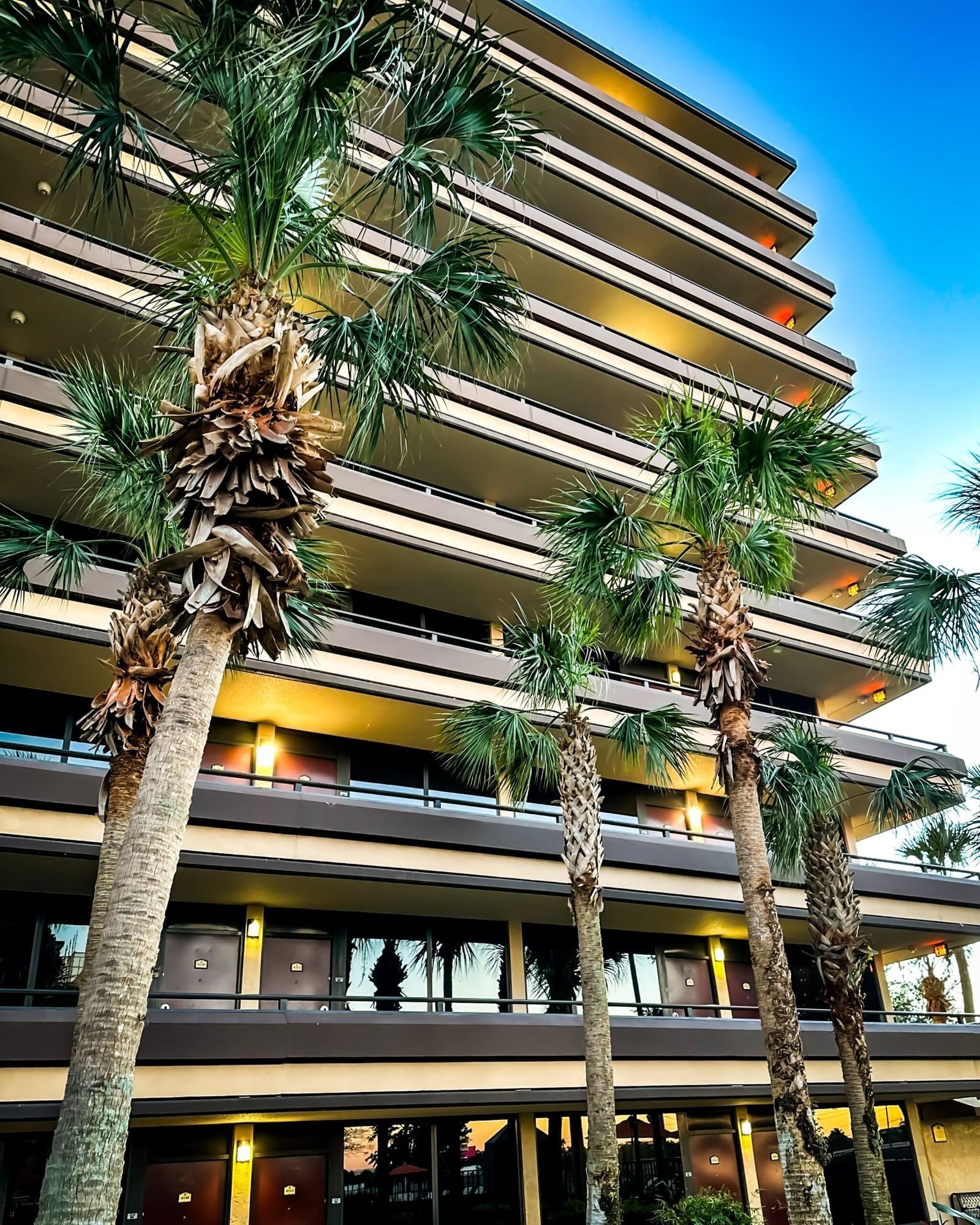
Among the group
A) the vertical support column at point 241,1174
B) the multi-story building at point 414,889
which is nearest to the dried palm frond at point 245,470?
the multi-story building at point 414,889

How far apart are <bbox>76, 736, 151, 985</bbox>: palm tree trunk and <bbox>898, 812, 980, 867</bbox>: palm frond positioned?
15.7 m

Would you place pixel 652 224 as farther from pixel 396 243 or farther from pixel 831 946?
pixel 831 946

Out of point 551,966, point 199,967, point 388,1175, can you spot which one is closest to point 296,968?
point 199,967

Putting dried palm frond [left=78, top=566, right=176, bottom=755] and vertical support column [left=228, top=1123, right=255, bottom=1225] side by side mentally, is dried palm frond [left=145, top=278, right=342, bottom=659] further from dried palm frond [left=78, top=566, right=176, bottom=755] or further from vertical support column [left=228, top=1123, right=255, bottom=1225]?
vertical support column [left=228, top=1123, right=255, bottom=1225]

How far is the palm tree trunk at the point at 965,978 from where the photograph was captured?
26.4 metres

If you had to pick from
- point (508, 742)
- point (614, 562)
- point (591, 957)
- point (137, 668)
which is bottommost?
point (591, 957)

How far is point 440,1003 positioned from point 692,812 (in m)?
8.88

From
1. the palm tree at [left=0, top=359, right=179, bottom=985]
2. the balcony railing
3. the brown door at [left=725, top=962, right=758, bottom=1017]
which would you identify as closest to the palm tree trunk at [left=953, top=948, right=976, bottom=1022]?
the balcony railing

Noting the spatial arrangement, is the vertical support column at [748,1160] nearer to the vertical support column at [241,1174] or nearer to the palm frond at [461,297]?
the vertical support column at [241,1174]

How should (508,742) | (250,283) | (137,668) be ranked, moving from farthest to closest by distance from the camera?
(508,742) → (137,668) → (250,283)

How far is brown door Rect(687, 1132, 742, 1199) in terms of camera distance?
20.2 metres

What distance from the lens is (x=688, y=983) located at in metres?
22.1

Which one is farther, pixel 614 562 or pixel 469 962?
pixel 469 962

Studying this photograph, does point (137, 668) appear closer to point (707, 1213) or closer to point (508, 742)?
point (508, 742)
